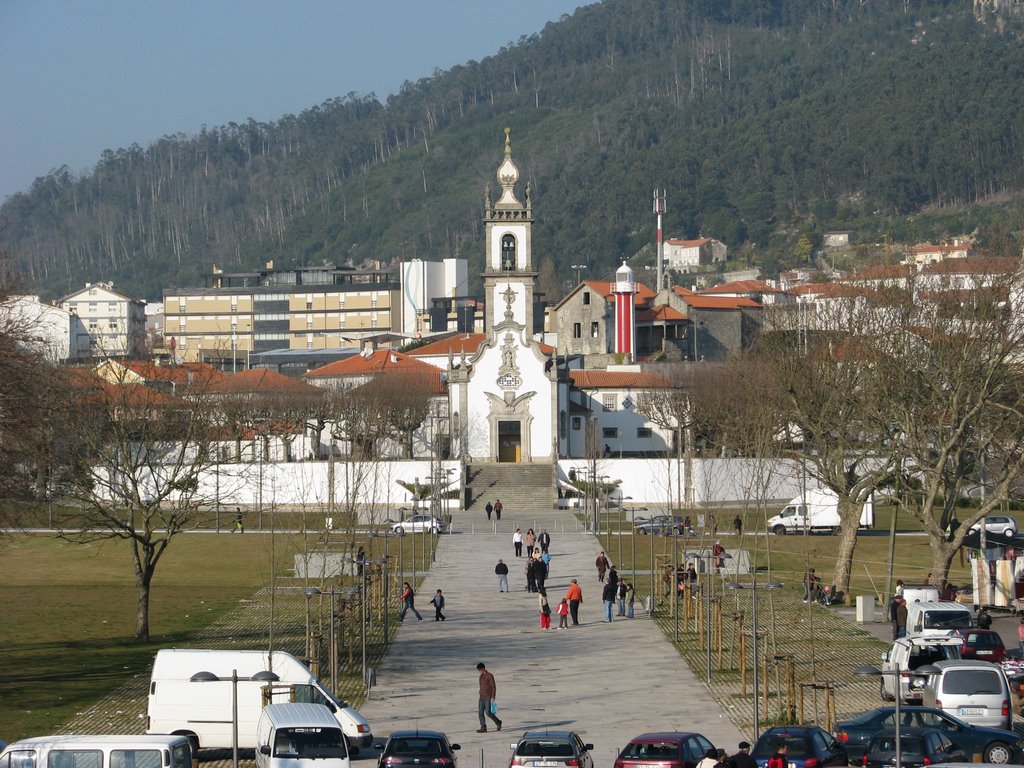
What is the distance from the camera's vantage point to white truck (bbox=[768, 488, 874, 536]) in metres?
75.2

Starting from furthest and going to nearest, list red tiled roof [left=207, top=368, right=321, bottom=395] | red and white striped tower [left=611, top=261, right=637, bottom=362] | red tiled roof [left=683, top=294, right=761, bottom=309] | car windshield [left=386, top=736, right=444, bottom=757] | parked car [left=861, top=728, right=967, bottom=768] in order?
red tiled roof [left=683, top=294, right=761, bottom=309], red and white striped tower [left=611, top=261, right=637, bottom=362], red tiled roof [left=207, top=368, right=321, bottom=395], parked car [left=861, top=728, right=967, bottom=768], car windshield [left=386, top=736, right=444, bottom=757]

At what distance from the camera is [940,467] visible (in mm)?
49875

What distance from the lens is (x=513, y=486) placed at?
93062 millimetres

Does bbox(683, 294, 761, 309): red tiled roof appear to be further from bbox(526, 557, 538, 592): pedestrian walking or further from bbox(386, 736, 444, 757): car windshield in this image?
bbox(386, 736, 444, 757): car windshield

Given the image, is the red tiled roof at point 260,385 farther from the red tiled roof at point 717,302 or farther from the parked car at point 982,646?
the parked car at point 982,646

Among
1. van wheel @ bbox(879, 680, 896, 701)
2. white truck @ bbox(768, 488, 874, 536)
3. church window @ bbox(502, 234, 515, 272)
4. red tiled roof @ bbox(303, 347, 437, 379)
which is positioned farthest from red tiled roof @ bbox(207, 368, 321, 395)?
van wheel @ bbox(879, 680, 896, 701)

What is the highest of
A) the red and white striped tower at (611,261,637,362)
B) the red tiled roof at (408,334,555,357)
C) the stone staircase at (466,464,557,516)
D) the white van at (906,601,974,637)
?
the red and white striped tower at (611,261,637,362)

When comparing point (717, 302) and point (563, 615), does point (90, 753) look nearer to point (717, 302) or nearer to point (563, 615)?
point (563, 615)

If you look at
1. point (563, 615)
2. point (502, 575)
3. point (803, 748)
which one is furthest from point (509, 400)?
point (803, 748)

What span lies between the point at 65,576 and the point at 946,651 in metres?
35.7

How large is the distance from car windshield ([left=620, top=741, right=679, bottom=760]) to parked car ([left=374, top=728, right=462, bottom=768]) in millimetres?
2819

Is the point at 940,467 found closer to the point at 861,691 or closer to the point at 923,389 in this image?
the point at 923,389

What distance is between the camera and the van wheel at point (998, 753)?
2866 centimetres

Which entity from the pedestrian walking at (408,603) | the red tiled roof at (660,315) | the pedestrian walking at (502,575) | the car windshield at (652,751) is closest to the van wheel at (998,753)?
the car windshield at (652,751)
